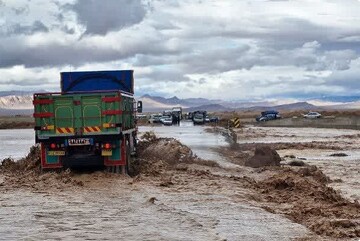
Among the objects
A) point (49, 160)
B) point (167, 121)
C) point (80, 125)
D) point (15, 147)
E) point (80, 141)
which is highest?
point (80, 125)

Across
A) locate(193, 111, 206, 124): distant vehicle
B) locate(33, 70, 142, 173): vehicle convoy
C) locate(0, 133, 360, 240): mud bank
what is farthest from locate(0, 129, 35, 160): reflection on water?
locate(193, 111, 206, 124): distant vehicle

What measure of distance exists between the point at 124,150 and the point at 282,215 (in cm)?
763

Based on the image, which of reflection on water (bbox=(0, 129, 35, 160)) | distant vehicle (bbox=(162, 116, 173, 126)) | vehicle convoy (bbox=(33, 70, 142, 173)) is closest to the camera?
vehicle convoy (bbox=(33, 70, 142, 173))

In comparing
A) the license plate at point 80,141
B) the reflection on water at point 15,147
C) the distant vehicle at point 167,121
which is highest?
the license plate at point 80,141

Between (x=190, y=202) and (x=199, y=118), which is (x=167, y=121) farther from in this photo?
(x=190, y=202)

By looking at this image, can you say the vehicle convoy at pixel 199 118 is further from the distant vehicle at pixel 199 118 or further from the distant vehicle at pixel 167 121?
the distant vehicle at pixel 167 121

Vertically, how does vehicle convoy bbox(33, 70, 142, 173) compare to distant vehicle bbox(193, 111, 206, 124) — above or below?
above

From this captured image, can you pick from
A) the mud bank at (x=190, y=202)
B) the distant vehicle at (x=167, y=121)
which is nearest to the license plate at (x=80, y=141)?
the mud bank at (x=190, y=202)

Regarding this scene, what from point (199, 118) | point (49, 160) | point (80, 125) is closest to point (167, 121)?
point (199, 118)

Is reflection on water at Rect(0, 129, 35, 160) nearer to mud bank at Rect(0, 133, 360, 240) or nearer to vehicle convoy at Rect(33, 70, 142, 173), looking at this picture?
mud bank at Rect(0, 133, 360, 240)

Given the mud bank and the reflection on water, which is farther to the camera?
the reflection on water

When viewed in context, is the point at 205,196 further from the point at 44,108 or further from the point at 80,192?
the point at 44,108

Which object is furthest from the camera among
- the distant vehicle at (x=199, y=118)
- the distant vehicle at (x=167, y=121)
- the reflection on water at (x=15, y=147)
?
the distant vehicle at (x=199, y=118)

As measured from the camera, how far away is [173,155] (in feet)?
91.4
